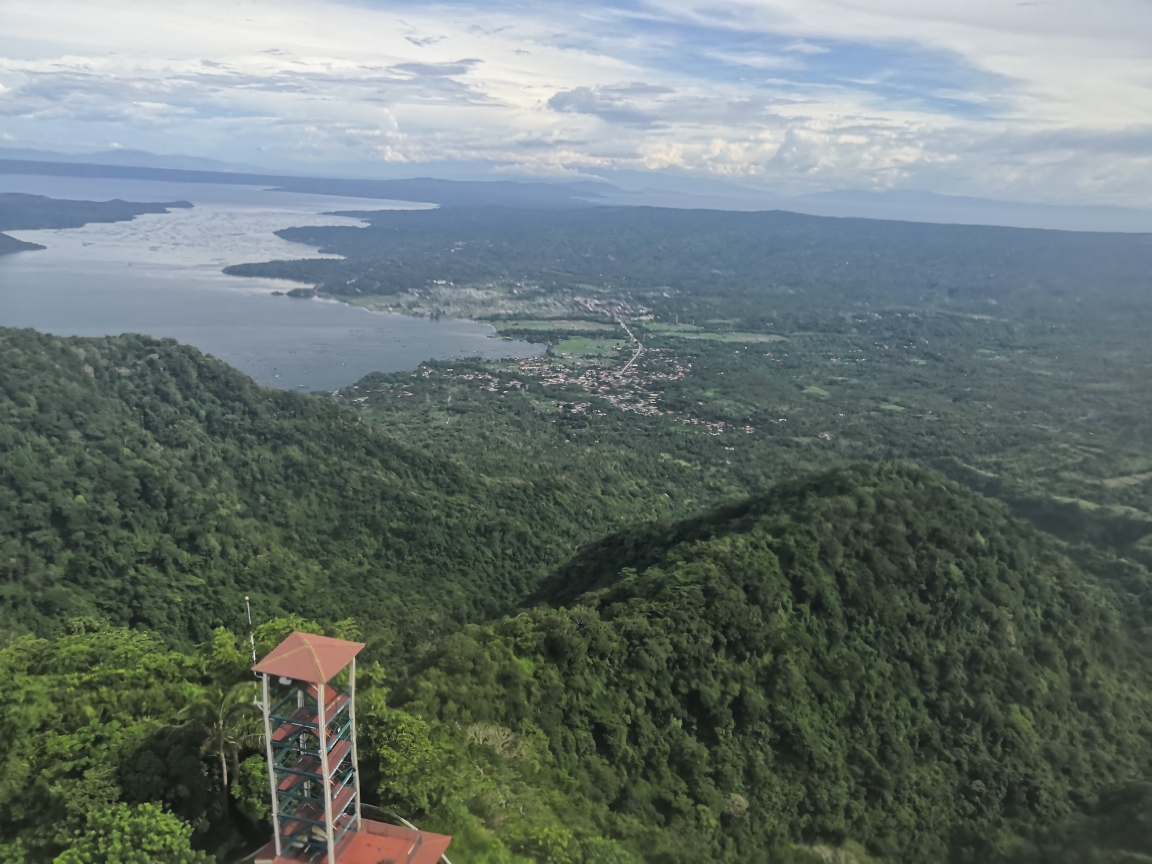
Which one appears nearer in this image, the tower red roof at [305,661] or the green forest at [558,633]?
the tower red roof at [305,661]

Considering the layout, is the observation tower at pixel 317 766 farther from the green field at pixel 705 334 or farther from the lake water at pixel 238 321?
the green field at pixel 705 334

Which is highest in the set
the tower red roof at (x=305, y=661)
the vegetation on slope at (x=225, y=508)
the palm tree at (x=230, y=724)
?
the tower red roof at (x=305, y=661)

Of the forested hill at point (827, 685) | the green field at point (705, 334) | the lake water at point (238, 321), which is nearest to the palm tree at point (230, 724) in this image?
the forested hill at point (827, 685)

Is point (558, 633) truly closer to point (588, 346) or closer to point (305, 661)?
point (305, 661)

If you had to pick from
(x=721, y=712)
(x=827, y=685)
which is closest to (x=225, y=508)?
(x=721, y=712)

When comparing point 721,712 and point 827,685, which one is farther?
point 827,685

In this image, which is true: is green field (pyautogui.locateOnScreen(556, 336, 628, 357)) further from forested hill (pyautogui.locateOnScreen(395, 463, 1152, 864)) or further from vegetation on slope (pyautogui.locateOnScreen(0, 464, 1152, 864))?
forested hill (pyautogui.locateOnScreen(395, 463, 1152, 864))

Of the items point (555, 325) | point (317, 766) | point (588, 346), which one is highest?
point (317, 766)

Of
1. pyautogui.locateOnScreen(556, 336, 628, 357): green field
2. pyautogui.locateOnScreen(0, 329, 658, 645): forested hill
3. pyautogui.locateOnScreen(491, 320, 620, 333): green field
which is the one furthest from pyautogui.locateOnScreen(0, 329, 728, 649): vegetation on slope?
pyautogui.locateOnScreen(491, 320, 620, 333): green field

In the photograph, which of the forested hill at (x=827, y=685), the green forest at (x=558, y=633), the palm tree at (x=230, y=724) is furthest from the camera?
the forested hill at (x=827, y=685)
